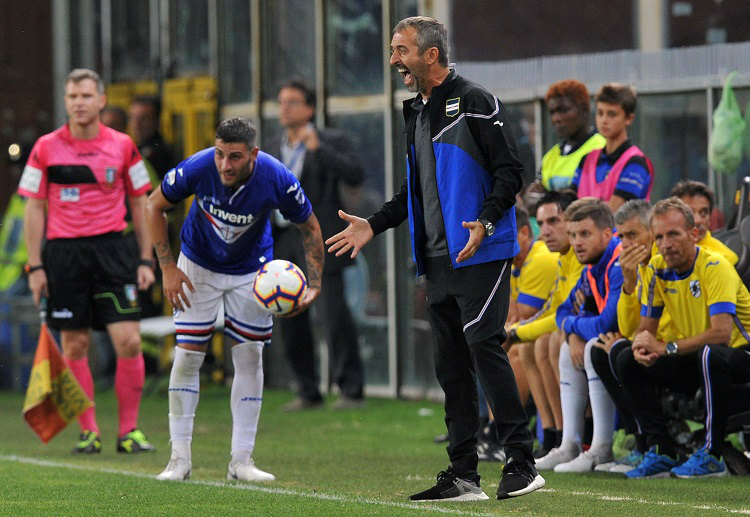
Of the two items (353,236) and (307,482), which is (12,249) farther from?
(353,236)

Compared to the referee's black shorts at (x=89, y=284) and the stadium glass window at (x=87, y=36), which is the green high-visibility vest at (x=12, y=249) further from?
the referee's black shorts at (x=89, y=284)

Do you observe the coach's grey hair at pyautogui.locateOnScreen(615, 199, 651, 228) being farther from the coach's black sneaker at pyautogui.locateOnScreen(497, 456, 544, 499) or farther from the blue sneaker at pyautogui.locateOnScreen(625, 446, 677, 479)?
the coach's black sneaker at pyautogui.locateOnScreen(497, 456, 544, 499)

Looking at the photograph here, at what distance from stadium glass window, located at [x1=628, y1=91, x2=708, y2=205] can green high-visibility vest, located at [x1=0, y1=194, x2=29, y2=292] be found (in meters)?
7.36

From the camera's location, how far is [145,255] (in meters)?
10.4

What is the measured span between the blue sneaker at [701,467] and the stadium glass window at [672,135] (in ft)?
11.4

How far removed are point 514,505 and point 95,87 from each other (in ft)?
15.7

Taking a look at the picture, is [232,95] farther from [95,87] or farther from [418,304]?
[95,87]

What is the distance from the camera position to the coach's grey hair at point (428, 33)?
6871 millimetres

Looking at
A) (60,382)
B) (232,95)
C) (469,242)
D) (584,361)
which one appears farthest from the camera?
(232,95)

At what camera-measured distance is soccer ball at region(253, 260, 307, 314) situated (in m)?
7.82

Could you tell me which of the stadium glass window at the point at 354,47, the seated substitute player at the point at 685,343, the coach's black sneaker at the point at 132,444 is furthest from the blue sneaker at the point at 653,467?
the stadium glass window at the point at 354,47

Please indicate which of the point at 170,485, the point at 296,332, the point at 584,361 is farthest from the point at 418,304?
the point at 170,485

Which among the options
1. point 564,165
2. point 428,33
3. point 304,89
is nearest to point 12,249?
point 304,89

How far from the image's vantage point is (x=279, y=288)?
25.6ft
